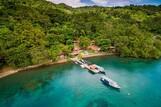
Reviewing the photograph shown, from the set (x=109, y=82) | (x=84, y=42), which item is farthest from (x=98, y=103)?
(x=84, y=42)

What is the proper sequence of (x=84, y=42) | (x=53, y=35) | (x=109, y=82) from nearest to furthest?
1. (x=109, y=82)
2. (x=53, y=35)
3. (x=84, y=42)

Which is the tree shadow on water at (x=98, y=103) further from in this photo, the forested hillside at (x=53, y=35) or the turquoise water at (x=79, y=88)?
the forested hillside at (x=53, y=35)

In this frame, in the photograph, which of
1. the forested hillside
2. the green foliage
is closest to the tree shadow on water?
the forested hillside

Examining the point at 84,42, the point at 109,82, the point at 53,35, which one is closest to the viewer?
the point at 109,82

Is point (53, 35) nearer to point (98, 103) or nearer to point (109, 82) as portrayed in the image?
point (109, 82)

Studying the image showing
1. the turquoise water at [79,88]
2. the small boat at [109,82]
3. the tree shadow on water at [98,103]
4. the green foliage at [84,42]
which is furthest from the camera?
the green foliage at [84,42]

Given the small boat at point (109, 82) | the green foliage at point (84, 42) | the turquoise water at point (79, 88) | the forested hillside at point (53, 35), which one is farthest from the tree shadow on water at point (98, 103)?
the green foliage at point (84, 42)
